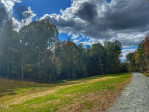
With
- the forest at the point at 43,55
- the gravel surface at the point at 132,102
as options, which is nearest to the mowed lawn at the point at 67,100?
the gravel surface at the point at 132,102

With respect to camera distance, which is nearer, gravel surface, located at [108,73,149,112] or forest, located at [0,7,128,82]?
gravel surface, located at [108,73,149,112]

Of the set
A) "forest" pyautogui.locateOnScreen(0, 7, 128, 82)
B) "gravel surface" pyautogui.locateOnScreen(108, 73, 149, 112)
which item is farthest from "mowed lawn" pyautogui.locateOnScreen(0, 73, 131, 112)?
"forest" pyautogui.locateOnScreen(0, 7, 128, 82)

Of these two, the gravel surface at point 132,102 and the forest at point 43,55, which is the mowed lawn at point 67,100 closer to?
the gravel surface at point 132,102

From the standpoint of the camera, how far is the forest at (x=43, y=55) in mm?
33812

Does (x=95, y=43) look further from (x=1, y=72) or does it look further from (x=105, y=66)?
(x=1, y=72)

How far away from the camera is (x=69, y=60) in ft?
177

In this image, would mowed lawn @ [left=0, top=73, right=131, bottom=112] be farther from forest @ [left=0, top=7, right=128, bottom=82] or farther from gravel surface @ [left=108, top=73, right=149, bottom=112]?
forest @ [left=0, top=7, right=128, bottom=82]

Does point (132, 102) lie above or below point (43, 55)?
below

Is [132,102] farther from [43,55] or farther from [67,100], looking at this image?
[43,55]

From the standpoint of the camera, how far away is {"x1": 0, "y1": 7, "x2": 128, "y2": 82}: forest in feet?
111

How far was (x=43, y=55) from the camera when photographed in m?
39.2

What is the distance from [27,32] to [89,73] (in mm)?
46492

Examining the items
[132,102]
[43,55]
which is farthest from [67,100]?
[43,55]

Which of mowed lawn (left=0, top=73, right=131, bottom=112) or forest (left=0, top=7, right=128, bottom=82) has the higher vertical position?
forest (left=0, top=7, right=128, bottom=82)
